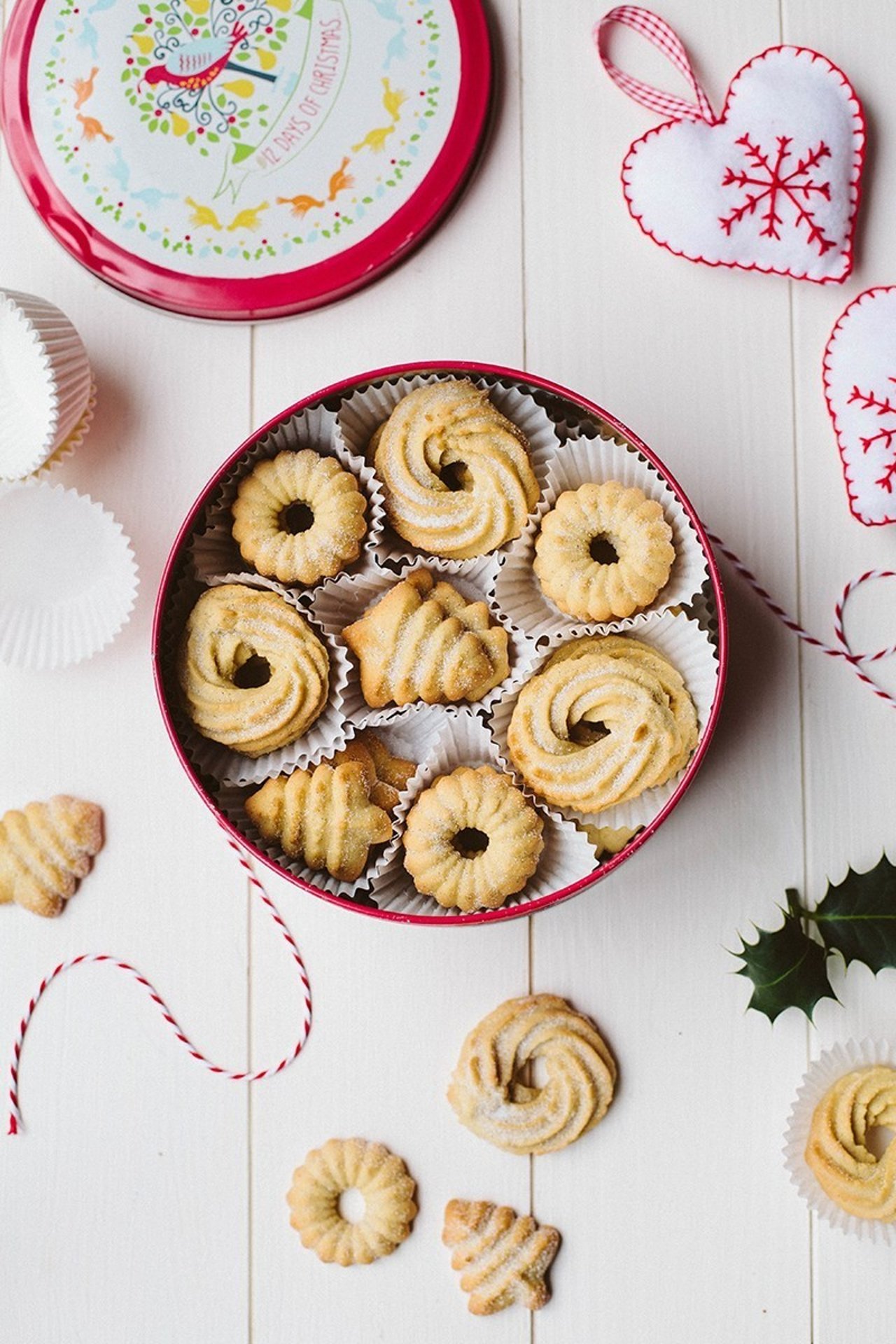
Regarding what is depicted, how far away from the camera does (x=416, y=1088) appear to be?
1204 mm

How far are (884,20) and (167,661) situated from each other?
0.87 metres

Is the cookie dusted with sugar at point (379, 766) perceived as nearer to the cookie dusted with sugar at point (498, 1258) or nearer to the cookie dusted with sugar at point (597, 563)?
the cookie dusted with sugar at point (597, 563)

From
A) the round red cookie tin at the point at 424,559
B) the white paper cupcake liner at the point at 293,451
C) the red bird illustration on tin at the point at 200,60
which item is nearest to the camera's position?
the round red cookie tin at the point at 424,559

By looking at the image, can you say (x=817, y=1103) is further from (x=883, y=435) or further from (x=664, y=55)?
(x=664, y=55)

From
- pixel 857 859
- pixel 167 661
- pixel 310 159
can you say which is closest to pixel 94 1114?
pixel 167 661

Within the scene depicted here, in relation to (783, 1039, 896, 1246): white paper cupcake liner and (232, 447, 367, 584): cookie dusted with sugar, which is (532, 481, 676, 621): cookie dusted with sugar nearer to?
(232, 447, 367, 584): cookie dusted with sugar

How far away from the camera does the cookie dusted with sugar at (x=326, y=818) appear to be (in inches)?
42.9

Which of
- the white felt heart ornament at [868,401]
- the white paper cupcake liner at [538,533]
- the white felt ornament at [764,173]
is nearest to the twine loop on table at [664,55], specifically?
the white felt ornament at [764,173]

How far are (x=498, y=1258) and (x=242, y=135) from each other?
1029mm

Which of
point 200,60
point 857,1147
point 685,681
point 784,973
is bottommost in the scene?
point 857,1147

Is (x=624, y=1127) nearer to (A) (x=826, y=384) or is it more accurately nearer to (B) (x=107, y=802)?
(B) (x=107, y=802)

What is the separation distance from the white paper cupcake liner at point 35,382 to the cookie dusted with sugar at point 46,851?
11.9 inches

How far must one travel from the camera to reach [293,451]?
3.80 ft

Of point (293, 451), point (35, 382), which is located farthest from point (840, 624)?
point (35, 382)
